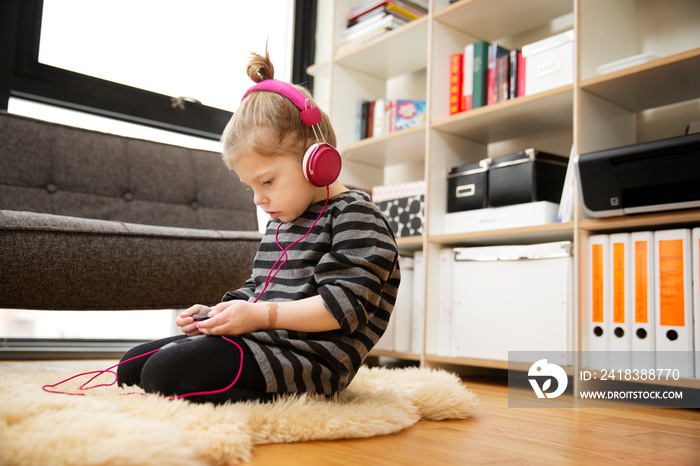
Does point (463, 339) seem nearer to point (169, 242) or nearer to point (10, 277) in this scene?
point (169, 242)

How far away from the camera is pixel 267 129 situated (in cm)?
98

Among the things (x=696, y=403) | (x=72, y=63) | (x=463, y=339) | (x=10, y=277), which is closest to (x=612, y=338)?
(x=696, y=403)

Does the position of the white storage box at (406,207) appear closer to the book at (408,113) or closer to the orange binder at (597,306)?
the book at (408,113)

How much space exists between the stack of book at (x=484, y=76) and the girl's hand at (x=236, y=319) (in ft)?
4.24

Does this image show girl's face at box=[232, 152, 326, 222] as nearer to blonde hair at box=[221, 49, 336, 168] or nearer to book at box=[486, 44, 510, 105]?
blonde hair at box=[221, 49, 336, 168]

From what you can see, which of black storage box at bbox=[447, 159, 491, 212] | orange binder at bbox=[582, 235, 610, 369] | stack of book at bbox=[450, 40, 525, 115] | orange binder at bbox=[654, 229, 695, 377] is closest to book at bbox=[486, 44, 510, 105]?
stack of book at bbox=[450, 40, 525, 115]

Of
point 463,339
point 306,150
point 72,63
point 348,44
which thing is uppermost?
point 348,44

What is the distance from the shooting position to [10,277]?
138cm

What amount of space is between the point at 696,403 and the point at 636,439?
52 cm

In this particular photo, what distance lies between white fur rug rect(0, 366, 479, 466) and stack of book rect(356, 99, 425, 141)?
1379 mm

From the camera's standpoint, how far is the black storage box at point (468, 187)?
1.86m

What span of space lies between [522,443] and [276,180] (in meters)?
0.57

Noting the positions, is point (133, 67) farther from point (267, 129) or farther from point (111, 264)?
point (267, 129)

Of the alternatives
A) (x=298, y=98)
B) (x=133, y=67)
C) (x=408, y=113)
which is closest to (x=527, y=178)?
(x=408, y=113)
